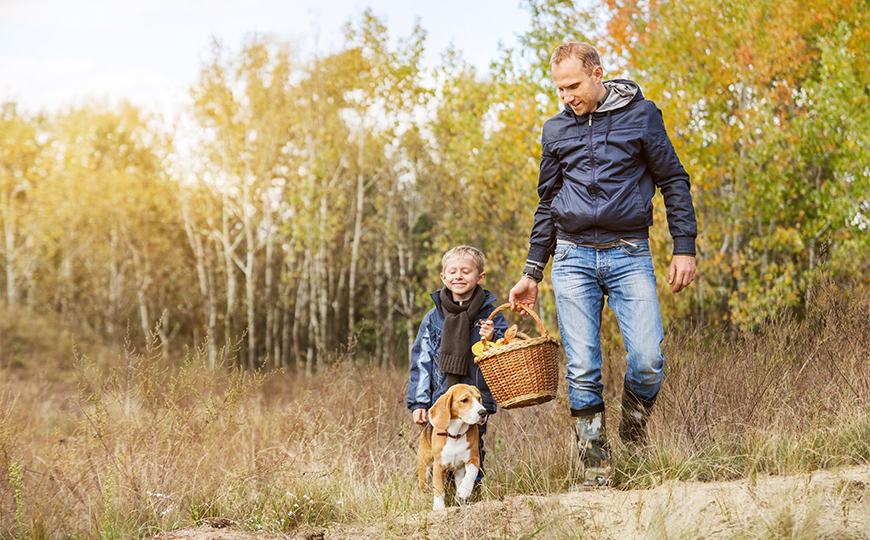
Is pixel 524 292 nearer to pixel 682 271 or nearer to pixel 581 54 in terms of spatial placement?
pixel 682 271

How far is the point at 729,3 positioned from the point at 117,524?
9.85 meters

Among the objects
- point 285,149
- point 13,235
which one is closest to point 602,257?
point 285,149

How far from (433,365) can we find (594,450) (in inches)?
39.1

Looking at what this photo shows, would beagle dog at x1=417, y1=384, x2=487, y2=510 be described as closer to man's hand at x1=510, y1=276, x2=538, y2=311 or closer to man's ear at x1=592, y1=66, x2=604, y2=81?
man's hand at x1=510, y1=276, x2=538, y2=311

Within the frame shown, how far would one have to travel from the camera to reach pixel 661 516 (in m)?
2.51

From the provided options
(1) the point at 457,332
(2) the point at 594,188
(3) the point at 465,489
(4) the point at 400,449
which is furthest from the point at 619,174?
(4) the point at 400,449

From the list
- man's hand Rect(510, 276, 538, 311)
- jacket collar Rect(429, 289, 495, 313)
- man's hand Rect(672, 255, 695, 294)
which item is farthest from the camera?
jacket collar Rect(429, 289, 495, 313)

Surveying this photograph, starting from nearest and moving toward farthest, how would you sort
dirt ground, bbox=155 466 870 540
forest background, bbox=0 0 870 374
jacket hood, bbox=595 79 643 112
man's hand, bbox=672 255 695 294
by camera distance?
1. dirt ground, bbox=155 466 870 540
2. man's hand, bbox=672 255 695 294
3. jacket hood, bbox=595 79 643 112
4. forest background, bbox=0 0 870 374

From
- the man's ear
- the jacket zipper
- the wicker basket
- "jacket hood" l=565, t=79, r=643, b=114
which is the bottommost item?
the wicker basket

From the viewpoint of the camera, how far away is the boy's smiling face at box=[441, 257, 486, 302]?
11.6 feet

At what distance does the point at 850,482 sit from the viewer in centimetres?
267

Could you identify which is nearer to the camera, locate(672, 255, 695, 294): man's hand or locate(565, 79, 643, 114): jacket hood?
locate(672, 255, 695, 294): man's hand

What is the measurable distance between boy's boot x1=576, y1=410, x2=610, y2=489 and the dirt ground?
0.10 meters

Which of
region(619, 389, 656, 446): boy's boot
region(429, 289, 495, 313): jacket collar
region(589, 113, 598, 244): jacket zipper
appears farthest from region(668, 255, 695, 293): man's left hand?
region(429, 289, 495, 313): jacket collar
